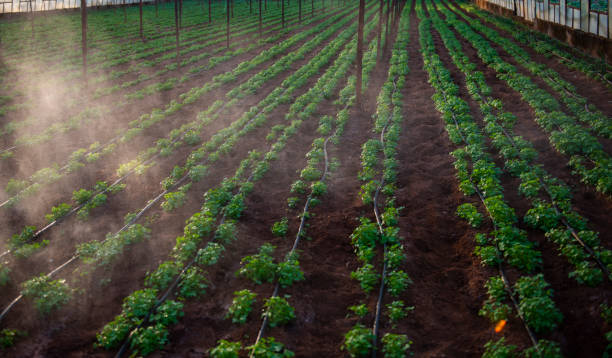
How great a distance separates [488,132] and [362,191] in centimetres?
527

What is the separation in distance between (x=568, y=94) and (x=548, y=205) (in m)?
9.60

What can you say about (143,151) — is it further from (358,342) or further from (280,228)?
(358,342)

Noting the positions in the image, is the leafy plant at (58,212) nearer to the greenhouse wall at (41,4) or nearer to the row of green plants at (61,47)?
the row of green plants at (61,47)

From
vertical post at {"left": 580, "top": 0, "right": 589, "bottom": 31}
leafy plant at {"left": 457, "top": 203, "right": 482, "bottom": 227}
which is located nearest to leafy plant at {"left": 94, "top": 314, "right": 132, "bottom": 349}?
leafy plant at {"left": 457, "top": 203, "right": 482, "bottom": 227}

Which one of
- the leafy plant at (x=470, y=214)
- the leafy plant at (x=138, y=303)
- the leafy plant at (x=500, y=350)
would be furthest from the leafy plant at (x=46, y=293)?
the leafy plant at (x=470, y=214)

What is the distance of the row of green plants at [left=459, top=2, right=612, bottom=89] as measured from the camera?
1872 centimetres

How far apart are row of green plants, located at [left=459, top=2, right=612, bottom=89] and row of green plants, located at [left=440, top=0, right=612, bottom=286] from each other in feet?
22.1

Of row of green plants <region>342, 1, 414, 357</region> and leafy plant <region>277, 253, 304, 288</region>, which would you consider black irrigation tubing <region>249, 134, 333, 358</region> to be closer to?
leafy plant <region>277, 253, 304, 288</region>

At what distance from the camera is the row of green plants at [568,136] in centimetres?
980

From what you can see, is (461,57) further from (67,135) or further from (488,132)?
(67,135)

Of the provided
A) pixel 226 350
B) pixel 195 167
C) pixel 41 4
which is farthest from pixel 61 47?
pixel 226 350

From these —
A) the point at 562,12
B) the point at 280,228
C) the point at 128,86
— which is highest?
the point at 562,12

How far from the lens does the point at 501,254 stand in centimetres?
763

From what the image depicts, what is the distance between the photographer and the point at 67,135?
14.3 meters
